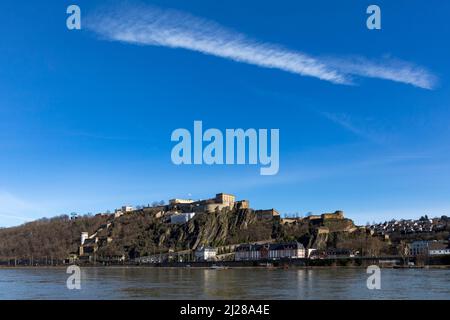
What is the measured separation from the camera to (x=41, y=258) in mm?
135625

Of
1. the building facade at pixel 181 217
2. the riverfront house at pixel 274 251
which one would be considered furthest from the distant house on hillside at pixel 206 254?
the building facade at pixel 181 217

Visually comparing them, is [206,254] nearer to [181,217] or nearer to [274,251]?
[274,251]

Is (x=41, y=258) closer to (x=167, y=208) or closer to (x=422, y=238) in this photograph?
(x=167, y=208)

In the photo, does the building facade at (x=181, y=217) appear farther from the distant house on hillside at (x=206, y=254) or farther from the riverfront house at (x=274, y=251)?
the riverfront house at (x=274, y=251)

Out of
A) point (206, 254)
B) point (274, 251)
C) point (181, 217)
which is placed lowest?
point (206, 254)

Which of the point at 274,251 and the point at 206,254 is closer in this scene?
the point at 274,251

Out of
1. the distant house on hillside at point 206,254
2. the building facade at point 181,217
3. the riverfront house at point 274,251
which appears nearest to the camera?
the riverfront house at point 274,251

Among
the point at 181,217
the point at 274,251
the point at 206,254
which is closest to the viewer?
the point at 274,251

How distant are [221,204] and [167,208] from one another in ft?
67.4

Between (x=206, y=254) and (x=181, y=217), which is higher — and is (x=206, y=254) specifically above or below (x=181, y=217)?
below

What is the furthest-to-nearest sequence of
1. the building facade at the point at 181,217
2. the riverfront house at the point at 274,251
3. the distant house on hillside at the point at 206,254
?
the building facade at the point at 181,217
the distant house on hillside at the point at 206,254
the riverfront house at the point at 274,251

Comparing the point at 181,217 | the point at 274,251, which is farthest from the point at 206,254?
the point at 181,217
